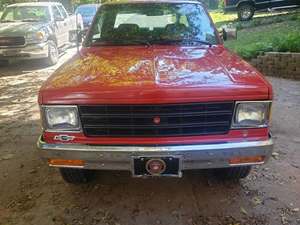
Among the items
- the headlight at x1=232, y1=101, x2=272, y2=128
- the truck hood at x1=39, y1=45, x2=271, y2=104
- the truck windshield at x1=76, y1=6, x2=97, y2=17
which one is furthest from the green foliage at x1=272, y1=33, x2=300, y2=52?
the truck windshield at x1=76, y1=6, x2=97, y2=17

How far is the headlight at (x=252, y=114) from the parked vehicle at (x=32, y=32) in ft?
24.0

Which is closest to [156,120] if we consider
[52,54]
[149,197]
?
[149,197]

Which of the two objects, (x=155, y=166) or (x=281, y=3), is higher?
(x=155, y=166)

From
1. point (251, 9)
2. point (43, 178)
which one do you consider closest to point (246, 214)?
point (43, 178)

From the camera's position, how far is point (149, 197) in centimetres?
395

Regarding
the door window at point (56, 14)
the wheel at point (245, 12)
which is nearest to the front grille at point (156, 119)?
the door window at point (56, 14)

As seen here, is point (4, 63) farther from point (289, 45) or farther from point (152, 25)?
point (152, 25)

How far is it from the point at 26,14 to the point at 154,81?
30.9 ft

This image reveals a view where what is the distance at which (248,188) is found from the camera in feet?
13.5

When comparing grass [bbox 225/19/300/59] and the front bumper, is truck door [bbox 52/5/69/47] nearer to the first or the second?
the front bumper

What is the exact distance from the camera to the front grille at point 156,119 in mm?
3229

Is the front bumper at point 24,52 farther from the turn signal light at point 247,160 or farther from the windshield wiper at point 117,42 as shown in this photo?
the turn signal light at point 247,160

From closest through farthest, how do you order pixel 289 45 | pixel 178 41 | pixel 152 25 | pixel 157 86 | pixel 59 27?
pixel 157 86
pixel 178 41
pixel 152 25
pixel 289 45
pixel 59 27

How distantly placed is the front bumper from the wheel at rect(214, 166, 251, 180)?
7820 millimetres
